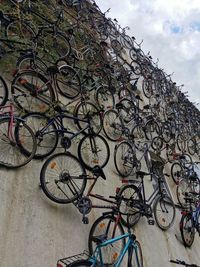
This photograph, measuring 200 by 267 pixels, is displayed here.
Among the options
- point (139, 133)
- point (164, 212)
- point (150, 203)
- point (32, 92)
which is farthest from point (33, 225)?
point (139, 133)

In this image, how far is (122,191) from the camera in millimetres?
6828

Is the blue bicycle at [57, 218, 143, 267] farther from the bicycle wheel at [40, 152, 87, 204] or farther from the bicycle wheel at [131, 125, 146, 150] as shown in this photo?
the bicycle wheel at [131, 125, 146, 150]

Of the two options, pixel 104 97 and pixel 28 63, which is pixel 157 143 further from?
pixel 28 63

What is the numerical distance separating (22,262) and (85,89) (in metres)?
5.69

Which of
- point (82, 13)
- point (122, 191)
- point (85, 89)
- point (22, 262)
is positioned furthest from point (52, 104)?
point (82, 13)

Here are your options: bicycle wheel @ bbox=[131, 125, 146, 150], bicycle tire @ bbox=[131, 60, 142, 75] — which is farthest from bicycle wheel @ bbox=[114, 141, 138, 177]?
bicycle tire @ bbox=[131, 60, 142, 75]

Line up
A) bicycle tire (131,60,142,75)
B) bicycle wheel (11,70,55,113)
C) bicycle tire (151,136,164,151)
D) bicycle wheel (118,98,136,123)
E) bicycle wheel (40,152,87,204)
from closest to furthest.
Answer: bicycle wheel (40,152,87,204) < bicycle wheel (11,70,55,113) < bicycle wheel (118,98,136,123) < bicycle tire (151,136,164,151) < bicycle tire (131,60,142,75)

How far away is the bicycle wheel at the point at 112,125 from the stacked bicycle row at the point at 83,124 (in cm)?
3

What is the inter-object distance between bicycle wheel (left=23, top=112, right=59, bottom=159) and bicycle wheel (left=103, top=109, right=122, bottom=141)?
117 inches

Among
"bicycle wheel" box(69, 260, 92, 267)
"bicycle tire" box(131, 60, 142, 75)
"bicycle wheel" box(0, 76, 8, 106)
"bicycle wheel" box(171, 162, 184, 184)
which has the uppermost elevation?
"bicycle tire" box(131, 60, 142, 75)

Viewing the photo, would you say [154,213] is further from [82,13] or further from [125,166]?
[82,13]

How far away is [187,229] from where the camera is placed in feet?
27.7

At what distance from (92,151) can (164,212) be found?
2952 millimetres

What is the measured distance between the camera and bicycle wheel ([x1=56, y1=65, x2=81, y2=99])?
8413mm
